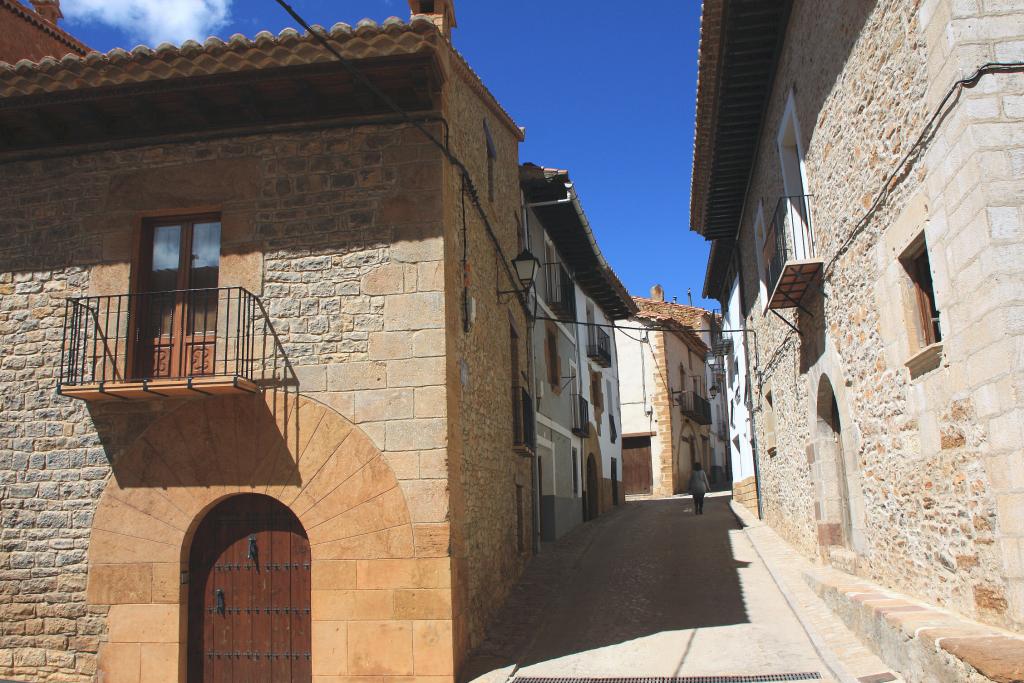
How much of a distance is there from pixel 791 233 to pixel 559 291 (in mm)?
6940

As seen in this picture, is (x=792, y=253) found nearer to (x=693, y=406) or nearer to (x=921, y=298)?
(x=921, y=298)

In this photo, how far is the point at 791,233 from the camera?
32.9 feet

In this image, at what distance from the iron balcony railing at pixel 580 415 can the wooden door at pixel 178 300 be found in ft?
34.7

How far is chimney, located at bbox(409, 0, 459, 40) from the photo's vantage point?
369 inches

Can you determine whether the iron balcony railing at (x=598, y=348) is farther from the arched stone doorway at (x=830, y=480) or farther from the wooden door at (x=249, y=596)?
the wooden door at (x=249, y=596)

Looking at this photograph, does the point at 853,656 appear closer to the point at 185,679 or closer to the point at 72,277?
the point at 185,679

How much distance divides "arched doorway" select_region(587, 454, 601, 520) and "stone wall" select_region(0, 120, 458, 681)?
12114mm

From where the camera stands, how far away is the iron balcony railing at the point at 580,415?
17703 millimetres

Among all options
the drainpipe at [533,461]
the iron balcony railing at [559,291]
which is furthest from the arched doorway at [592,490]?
the drainpipe at [533,461]

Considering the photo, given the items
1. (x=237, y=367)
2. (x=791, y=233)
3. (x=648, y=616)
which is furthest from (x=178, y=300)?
(x=791, y=233)

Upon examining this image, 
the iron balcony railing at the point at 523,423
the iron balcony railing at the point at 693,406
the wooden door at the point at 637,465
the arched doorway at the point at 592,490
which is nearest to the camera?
the iron balcony railing at the point at 523,423

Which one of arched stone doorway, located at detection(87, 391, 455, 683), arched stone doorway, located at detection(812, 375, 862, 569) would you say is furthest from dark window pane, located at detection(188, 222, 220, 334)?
arched stone doorway, located at detection(812, 375, 862, 569)

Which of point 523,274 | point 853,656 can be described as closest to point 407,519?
point 853,656

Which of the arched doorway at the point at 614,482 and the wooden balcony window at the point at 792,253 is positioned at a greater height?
the wooden balcony window at the point at 792,253
